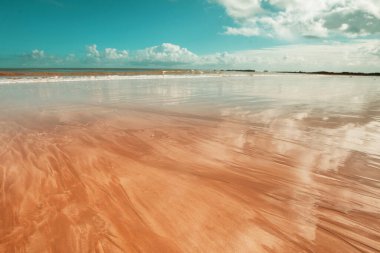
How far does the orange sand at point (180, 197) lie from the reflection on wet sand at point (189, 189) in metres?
0.02

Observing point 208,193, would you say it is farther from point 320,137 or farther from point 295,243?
point 320,137

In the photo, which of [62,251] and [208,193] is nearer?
[62,251]

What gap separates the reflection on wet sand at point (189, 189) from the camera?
101 inches

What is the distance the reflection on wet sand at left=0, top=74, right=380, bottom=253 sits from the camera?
2562 millimetres

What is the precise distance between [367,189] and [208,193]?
97.4 inches

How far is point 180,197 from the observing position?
337 cm

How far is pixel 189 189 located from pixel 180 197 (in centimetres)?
26

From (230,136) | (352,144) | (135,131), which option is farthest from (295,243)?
(135,131)

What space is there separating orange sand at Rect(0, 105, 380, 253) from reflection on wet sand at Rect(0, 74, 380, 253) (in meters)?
0.02

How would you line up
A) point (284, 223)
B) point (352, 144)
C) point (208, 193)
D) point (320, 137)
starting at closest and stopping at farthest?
point (284, 223), point (208, 193), point (352, 144), point (320, 137)

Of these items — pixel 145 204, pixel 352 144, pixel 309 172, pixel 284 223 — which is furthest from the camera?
pixel 352 144

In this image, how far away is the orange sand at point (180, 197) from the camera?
2.54m

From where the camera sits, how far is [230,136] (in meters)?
6.21

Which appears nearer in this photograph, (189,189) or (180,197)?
(180,197)
